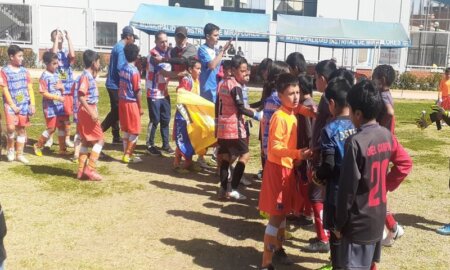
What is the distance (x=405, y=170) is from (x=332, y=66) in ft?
5.54

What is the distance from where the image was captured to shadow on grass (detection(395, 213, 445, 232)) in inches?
228

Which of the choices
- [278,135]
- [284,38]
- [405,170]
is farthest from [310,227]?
[284,38]

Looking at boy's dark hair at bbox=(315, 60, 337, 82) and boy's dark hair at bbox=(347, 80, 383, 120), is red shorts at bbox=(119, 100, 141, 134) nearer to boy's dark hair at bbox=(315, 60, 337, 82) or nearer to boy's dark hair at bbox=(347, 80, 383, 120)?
boy's dark hair at bbox=(315, 60, 337, 82)

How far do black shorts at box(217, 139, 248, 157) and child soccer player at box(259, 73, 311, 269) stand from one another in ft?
5.53

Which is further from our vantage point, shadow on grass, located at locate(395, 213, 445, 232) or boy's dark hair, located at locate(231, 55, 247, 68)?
boy's dark hair, located at locate(231, 55, 247, 68)

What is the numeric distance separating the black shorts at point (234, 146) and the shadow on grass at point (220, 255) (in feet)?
4.46

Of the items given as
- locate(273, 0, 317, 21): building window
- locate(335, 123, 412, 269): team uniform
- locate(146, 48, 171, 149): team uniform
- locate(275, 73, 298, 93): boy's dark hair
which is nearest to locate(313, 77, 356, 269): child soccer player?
locate(335, 123, 412, 269): team uniform

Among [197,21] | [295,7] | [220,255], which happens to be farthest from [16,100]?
[295,7]

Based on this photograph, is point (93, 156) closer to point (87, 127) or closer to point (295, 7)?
point (87, 127)

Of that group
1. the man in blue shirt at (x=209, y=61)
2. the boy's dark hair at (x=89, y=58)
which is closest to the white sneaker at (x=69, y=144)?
the boy's dark hair at (x=89, y=58)

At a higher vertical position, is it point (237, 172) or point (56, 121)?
point (56, 121)

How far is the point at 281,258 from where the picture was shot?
15.4 ft

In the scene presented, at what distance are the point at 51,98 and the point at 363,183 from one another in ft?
20.8

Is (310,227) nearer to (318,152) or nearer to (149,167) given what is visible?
(318,152)
